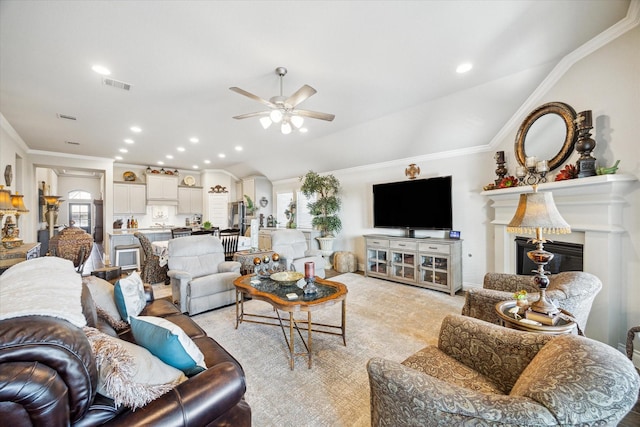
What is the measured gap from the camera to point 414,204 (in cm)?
477

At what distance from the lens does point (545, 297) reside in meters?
1.81

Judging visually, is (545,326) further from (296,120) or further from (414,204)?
(414,204)

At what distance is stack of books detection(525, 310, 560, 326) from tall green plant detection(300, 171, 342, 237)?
4.37 metres

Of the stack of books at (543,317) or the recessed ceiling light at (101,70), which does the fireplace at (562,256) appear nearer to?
the stack of books at (543,317)

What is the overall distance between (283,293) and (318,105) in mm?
2701

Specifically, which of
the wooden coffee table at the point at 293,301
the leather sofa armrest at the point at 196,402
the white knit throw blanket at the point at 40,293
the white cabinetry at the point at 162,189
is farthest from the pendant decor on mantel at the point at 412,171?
the white cabinetry at the point at 162,189

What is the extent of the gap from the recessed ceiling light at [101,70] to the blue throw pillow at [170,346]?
2.88 metres

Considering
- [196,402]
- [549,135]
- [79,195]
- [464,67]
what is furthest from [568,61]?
[79,195]

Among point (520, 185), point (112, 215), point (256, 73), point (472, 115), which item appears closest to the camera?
point (256, 73)

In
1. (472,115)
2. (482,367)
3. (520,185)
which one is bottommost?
(482,367)

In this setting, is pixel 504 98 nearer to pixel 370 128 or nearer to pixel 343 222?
pixel 370 128

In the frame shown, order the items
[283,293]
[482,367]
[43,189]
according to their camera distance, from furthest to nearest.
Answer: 1. [43,189]
2. [283,293]
3. [482,367]

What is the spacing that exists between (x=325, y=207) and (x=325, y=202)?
12cm

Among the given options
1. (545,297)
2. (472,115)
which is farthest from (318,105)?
(545,297)
